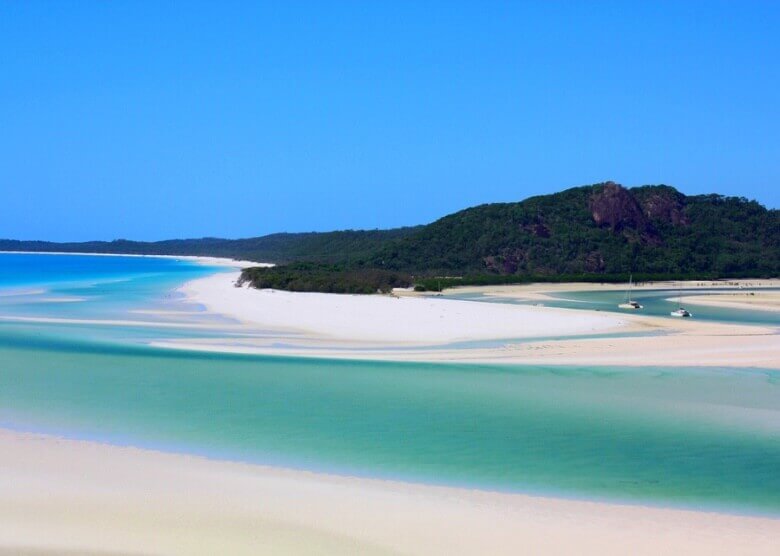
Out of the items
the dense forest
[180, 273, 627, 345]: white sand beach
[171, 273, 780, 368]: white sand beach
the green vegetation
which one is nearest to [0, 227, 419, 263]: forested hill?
the dense forest

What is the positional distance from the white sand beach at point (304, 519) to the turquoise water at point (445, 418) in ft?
2.15

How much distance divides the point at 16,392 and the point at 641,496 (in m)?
10.8

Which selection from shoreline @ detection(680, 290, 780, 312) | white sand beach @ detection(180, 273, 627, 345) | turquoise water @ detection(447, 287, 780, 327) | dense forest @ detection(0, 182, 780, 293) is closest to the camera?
white sand beach @ detection(180, 273, 627, 345)

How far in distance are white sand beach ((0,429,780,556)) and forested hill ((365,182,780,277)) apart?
6106 centimetres

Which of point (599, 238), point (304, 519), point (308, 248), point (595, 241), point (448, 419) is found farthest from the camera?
point (308, 248)

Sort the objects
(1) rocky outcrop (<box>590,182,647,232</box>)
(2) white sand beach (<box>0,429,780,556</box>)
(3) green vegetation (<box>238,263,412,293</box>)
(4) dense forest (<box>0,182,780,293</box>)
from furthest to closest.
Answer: (1) rocky outcrop (<box>590,182,647,232</box>) → (4) dense forest (<box>0,182,780,293</box>) → (3) green vegetation (<box>238,263,412,293</box>) → (2) white sand beach (<box>0,429,780,556</box>)

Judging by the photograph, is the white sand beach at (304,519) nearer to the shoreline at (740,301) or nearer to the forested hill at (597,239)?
the shoreline at (740,301)

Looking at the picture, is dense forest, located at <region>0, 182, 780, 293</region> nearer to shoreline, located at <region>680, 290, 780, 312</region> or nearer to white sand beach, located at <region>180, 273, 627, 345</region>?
shoreline, located at <region>680, 290, 780, 312</region>

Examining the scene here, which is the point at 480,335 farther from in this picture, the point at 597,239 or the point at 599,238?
the point at 599,238

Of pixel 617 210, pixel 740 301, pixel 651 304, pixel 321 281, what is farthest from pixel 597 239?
pixel 321 281

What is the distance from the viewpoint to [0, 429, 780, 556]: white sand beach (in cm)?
766

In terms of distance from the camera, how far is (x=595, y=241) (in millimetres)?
79750

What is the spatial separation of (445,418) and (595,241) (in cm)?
6872

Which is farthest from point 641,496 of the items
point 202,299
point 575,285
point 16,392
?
point 575,285
